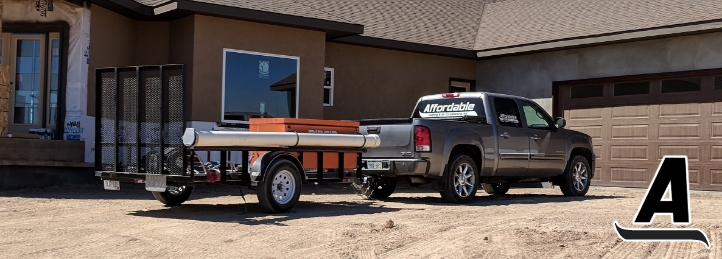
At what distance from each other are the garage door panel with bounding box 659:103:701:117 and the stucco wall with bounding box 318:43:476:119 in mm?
5687

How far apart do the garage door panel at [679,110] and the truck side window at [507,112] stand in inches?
196

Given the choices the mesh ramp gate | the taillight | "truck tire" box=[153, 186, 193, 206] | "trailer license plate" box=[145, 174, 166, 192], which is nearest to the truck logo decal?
the taillight

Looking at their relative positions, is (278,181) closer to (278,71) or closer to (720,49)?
(278,71)

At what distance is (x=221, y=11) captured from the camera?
15820 mm

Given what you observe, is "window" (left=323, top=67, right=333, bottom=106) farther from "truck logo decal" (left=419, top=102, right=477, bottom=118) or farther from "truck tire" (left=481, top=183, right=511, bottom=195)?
A: "truck logo decal" (left=419, top=102, right=477, bottom=118)

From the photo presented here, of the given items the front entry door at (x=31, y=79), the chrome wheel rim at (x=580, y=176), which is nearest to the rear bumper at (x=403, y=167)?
the chrome wheel rim at (x=580, y=176)

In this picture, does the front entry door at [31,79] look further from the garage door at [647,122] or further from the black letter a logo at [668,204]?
the garage door at [647,122]

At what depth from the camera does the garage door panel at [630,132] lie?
18.0 m

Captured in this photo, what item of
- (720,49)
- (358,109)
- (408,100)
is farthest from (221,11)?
(720,49)

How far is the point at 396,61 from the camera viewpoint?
67.9ft

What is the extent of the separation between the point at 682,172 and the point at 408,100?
13150mm

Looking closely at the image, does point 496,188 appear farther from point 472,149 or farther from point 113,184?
point 113,184

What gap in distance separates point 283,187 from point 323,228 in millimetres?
1829

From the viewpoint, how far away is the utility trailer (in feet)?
33.8
